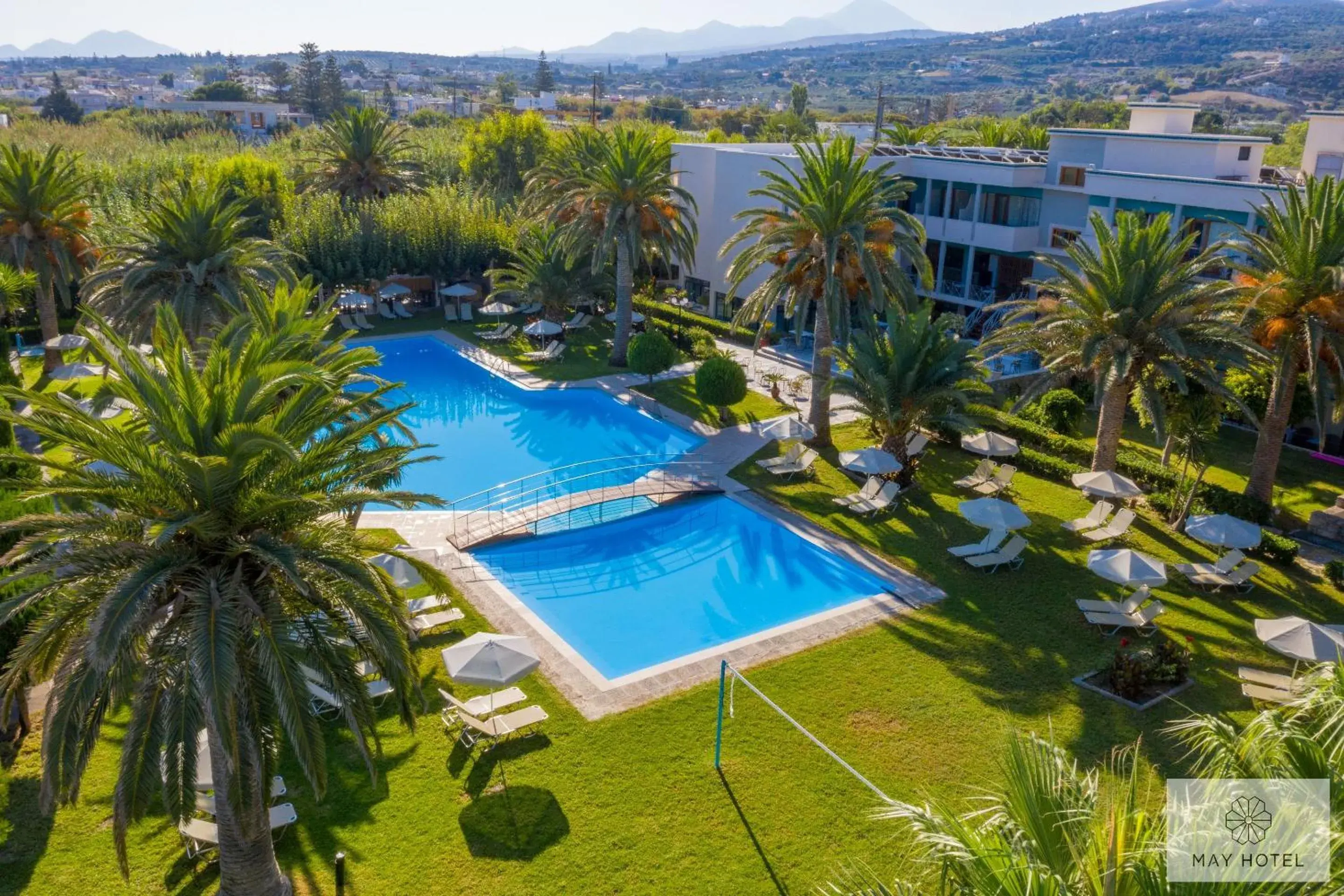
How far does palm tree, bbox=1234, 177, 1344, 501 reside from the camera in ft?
65.2

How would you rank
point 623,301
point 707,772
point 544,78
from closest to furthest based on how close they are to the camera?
point 707,772 → point 623,301 → point 544,78

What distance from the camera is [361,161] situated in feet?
142

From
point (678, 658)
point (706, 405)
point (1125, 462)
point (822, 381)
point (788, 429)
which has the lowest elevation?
point (678, 658)

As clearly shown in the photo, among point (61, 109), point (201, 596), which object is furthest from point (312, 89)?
point (201, 596)

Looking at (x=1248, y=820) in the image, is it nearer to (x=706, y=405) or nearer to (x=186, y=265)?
(x=186, y=265)

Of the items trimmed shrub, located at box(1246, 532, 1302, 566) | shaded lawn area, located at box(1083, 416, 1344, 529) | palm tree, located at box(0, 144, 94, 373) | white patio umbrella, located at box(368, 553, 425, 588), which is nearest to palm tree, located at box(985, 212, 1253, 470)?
trimmed shrub, located at box(1246, 532, 1302, 566)

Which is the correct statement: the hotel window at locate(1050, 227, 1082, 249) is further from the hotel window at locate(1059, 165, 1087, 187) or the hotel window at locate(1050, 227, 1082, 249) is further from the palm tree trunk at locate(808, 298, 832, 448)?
the palm tree trunk at locate(808, 298, 832, 448)

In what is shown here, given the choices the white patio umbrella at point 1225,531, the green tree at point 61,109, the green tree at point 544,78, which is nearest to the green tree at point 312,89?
the green tree at point 61,109

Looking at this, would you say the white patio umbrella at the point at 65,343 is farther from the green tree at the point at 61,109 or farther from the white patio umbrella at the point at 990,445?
the green tree at the point at 61,109

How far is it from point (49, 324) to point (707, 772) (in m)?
28.1

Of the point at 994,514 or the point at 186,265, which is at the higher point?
the point at 186,265

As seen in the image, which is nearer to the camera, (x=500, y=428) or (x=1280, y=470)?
(x=1280, y=470)

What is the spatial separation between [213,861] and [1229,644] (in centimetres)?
1686

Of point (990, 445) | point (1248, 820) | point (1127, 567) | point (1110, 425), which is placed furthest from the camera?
point (990, 445)
